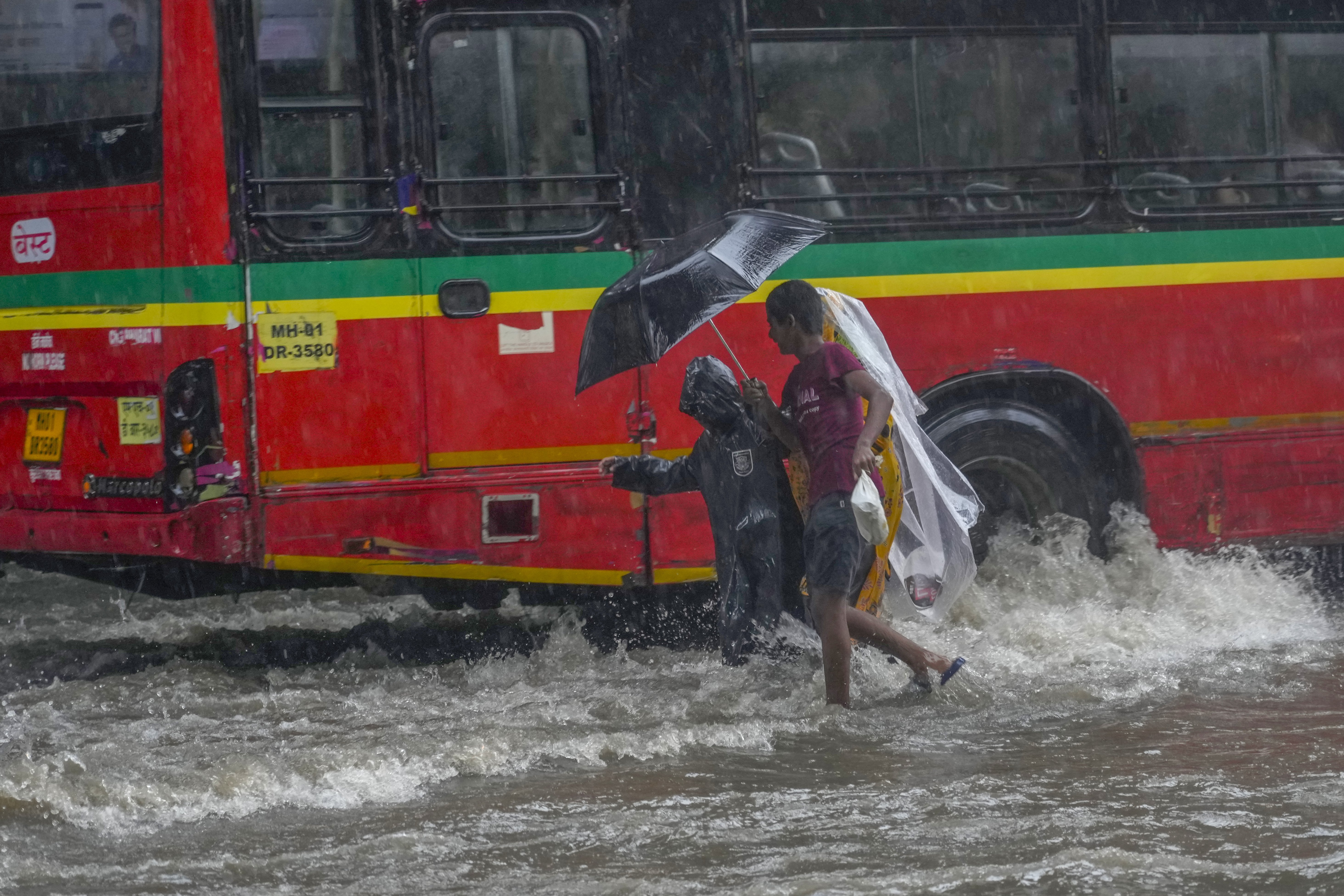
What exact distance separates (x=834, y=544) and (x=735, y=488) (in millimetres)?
435

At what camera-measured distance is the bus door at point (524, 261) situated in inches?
220

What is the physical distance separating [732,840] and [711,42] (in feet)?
10.8

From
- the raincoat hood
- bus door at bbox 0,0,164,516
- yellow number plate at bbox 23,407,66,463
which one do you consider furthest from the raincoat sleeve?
yellow number plate at bbox 23,407,66,463

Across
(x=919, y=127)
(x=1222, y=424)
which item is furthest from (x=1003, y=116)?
(x=1222, y=424)

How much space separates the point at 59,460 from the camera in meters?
5.68

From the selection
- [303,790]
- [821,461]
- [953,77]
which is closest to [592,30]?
[953,77]

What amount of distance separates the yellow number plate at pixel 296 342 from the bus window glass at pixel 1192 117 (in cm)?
339

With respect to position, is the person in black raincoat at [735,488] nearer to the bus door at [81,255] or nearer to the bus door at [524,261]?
the bus door at [524,261]

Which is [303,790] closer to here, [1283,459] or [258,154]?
[258,154]

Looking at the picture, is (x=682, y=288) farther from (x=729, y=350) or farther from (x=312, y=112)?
(x=312, y=112)

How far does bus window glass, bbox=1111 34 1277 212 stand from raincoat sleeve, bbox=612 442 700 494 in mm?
2444

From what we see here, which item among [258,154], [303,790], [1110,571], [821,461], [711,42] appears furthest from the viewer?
[1110,571]

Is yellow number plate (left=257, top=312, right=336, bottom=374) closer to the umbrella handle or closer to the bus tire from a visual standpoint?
the umbrella handle

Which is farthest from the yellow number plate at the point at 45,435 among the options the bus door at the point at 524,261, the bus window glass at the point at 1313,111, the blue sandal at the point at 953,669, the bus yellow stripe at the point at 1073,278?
the bus window glass at the point at 1313,111
